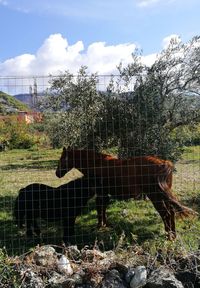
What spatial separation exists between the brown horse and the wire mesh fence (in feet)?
0.06

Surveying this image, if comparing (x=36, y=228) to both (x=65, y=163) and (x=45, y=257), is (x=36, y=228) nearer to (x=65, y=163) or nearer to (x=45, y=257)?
(x=65, y=163)

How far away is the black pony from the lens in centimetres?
842

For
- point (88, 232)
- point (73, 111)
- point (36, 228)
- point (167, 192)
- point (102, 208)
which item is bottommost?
point (88, 232)

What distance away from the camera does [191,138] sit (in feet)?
40.4

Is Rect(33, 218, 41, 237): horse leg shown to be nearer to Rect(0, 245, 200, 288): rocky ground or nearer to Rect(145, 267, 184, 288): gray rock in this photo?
Rect(0, 245, 200, 288): rocky ground

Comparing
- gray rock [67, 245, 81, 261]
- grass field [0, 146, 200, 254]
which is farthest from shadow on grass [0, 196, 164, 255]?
gray rock [67, 245, 81, 261]

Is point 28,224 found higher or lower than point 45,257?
lower

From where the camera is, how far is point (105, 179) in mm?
8773

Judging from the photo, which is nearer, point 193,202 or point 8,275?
point 8,275

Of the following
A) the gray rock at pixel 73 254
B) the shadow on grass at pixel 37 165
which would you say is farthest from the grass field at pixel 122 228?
the shadow on grass at pixel 37 165

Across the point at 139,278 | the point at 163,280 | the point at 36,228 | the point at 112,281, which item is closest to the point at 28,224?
the point at 36,228

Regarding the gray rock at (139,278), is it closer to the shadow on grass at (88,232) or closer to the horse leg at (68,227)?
the shadow on grass at (88,232)

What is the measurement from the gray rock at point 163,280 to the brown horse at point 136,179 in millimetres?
2619

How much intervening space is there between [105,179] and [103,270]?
3174 mm
